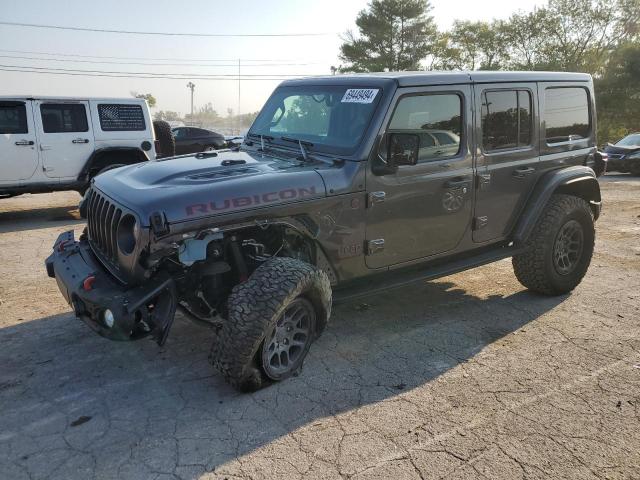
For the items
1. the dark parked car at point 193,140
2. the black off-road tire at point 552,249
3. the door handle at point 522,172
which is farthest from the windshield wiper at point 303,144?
the dark parked car at point 193,140

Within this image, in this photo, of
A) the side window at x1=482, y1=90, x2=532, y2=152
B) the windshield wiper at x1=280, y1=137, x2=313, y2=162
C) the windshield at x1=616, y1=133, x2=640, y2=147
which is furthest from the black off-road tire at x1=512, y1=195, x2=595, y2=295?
the windshield at x1=616, y1=133, x2=640, y2=147

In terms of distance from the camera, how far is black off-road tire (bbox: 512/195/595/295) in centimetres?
484

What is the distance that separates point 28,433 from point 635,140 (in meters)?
18.8

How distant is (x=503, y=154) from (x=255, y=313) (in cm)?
261

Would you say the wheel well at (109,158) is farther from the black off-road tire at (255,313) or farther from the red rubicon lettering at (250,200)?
the black off-road tire at (255,313)

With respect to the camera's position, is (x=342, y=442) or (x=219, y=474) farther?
(x=342, y=442)

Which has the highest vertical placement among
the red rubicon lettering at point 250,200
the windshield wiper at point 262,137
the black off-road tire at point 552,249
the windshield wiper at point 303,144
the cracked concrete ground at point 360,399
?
the windshield wiper at point 262,137

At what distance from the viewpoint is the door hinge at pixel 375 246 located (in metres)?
3.79

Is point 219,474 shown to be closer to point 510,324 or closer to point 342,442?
point 342,442

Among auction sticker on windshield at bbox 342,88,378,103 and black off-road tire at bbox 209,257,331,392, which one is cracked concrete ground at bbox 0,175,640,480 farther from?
auction sticker on windshield at bbox 342,88,378,103

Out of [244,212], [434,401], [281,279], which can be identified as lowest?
[434,401]

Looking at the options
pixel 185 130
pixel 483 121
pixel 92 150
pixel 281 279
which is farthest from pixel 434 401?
pixel 185 130

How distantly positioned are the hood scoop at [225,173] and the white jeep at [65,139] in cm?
564

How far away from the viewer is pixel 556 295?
517 centimetres
